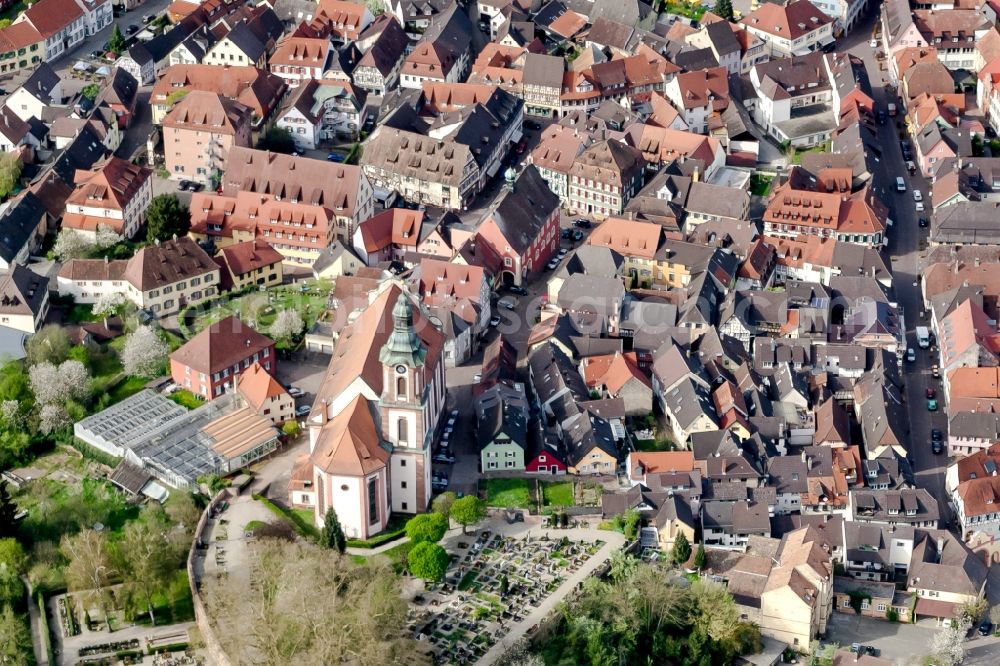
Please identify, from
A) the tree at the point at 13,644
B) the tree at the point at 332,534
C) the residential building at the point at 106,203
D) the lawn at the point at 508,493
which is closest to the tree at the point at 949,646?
the lawn at the point at 508,493

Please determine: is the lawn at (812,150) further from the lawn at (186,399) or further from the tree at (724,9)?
the lawn at (186,399)

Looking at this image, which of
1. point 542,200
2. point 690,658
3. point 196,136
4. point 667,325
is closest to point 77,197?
point 196,136

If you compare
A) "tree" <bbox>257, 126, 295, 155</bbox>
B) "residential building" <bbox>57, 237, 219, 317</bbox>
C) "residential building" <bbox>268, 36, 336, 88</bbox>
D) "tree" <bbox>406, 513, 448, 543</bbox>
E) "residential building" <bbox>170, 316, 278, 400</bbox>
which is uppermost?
"residential building" <bbox>268, 36, 336, 88</bbox>

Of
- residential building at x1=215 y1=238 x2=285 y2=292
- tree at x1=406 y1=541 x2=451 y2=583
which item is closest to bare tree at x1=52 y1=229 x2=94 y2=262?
residential building at x1=215 y1=238 x2=285 y2=292

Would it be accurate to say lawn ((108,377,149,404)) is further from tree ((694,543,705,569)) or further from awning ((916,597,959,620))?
awning ((916,597,959,620))

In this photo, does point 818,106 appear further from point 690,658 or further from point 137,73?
point 690,658

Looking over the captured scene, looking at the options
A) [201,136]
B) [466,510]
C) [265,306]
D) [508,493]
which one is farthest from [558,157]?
[466,510]

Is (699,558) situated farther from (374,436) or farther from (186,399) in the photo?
(186,399)
